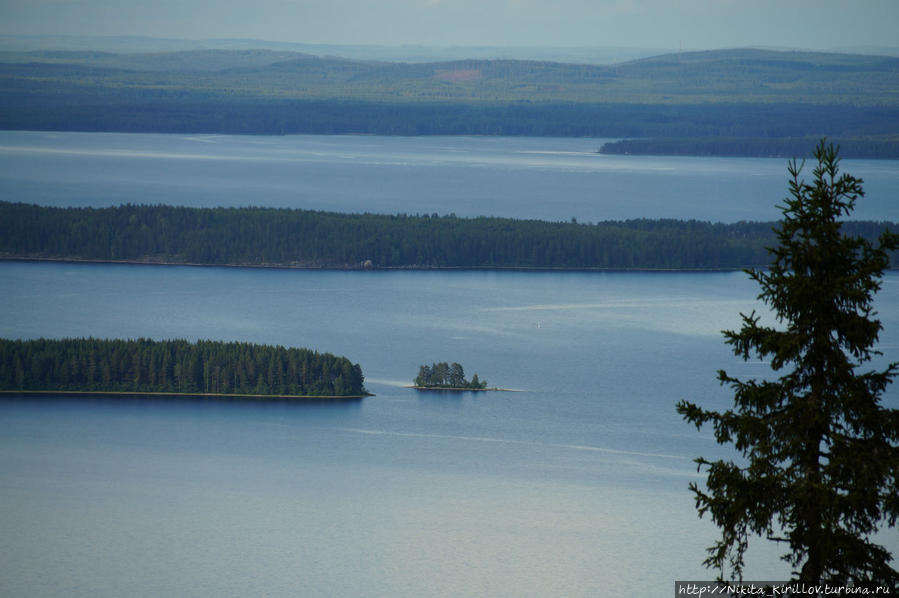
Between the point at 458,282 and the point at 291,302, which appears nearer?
the point at 291,302

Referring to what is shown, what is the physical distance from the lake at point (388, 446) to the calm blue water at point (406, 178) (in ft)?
73.6

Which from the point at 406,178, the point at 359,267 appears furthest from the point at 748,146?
the point at 359,267

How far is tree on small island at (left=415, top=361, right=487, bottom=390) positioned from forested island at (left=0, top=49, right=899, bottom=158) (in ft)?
246

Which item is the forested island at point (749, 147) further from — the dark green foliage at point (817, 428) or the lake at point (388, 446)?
the dark green foliage at point (817, 428)

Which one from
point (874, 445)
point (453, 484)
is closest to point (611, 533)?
point (453, 484)

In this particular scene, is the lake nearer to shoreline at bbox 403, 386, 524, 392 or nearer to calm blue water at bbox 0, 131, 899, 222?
shoreline at bbox 403, 386, 524, 392

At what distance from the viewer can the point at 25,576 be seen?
19.3m

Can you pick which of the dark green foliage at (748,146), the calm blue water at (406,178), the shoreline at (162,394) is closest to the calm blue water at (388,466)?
the shoreline at (162,394)

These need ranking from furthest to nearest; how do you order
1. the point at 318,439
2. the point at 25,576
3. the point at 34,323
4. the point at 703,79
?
the point at 703,79 < the point at 34,323 < the point at 318,439 < the point at 25,576

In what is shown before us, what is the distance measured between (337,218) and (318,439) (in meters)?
35.5

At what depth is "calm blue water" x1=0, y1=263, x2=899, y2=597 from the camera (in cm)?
1939

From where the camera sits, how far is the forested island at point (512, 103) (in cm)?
12600

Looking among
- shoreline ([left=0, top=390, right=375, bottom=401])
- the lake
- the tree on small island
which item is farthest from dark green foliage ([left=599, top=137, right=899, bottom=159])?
shoreline ([left=0, top=390, right=375, bottom=401])

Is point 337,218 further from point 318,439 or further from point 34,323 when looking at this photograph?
point 318,439
